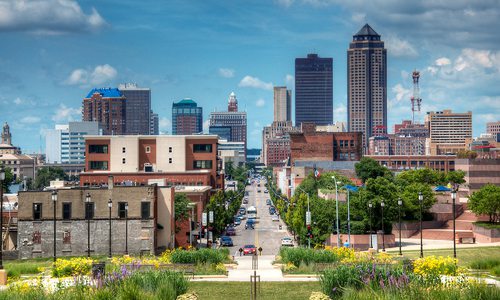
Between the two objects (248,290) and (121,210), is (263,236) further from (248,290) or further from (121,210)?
(248,290)

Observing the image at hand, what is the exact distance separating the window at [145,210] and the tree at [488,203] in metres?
41.7

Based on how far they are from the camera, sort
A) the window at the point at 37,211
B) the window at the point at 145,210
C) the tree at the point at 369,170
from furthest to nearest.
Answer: the tree at the point at 369,170 → the window at the point at 145,210 → the window at the point at 37,211

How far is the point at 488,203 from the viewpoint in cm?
9881

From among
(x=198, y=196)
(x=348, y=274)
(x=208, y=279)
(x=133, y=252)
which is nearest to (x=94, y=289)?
(x=348, y=274)

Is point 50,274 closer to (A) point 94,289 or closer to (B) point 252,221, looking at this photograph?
(A) point 94,289

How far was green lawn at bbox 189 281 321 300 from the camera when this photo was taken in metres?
36.6

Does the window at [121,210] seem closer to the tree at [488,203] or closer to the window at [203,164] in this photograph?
the tree at [488,203]

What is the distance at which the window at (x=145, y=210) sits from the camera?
7680cm

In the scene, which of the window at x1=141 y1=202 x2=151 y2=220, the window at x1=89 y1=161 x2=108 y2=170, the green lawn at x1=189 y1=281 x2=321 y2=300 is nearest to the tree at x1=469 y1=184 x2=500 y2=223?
the window at x1=141 y1=202 x2=151 y2=220

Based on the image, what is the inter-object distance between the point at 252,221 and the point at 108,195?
258ft

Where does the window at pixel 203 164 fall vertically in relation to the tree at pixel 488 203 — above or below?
above

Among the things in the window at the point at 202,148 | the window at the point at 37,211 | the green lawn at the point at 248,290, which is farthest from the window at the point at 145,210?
the window at the point at 202,148

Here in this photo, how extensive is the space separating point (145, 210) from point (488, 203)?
42154 mm

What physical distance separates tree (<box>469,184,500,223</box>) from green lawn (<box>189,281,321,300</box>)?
62774 millimetres
